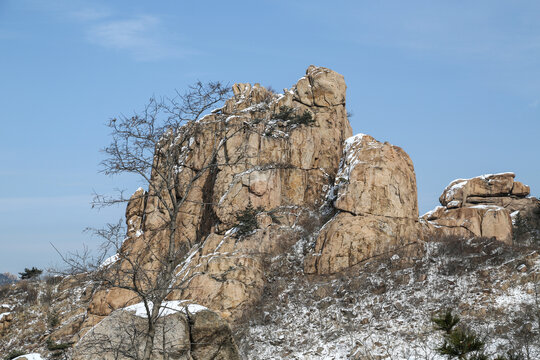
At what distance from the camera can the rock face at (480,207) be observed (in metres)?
35.5

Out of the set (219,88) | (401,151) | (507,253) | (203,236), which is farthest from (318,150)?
(219,88)

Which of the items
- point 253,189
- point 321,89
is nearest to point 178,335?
point 253,189

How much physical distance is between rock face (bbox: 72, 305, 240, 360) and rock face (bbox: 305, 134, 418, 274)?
586 inches

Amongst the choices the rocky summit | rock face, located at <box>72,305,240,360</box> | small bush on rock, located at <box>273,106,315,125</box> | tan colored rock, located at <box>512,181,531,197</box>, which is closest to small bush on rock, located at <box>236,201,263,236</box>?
the rocky summit

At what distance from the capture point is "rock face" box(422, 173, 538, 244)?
35.5m

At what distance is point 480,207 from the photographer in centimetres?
3741

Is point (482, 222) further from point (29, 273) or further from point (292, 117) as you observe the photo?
point (29, 273)

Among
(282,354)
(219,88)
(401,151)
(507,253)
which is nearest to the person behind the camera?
(219,88)

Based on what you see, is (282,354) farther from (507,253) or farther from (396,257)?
(507,253)

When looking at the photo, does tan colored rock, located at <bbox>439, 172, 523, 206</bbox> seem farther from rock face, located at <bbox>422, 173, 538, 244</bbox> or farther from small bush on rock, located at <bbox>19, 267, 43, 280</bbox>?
small bush on rock, located at <bbox>19, 267, 43, 280</bbox>

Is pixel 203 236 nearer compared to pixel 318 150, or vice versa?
pixel 203 236

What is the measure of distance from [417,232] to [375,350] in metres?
12.1

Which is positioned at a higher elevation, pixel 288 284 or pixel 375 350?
pixel 288 284

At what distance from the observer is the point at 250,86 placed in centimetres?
4366
